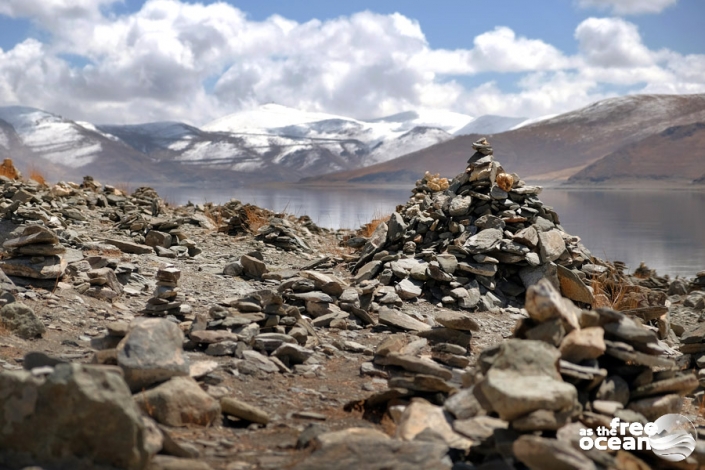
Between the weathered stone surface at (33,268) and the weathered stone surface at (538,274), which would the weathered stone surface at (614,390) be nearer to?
the weathered stone surface at (538,274)

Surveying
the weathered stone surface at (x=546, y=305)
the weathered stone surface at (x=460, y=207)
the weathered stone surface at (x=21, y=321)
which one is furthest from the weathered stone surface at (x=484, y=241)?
the weathered stone surface at (x=21, y=321)

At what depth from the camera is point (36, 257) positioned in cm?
654

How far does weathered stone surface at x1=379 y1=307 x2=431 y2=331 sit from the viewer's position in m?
6.56

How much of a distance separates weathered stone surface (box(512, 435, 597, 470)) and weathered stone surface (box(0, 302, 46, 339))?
3855mm

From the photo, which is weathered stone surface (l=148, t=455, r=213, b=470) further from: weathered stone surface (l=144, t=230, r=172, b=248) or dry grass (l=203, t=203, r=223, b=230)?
dry grass (l=203, t=203, r=223, b=230)

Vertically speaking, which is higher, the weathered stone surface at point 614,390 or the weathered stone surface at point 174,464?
the weathered stone surface at point 614,390

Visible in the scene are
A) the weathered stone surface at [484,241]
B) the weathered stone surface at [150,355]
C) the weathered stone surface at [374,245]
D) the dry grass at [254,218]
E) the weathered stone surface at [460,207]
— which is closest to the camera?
the weathered stone surface at [150,355]

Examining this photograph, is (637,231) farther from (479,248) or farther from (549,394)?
(549,394)

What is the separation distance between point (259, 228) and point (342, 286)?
17.5 ft

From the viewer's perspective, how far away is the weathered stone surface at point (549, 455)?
2754 mm

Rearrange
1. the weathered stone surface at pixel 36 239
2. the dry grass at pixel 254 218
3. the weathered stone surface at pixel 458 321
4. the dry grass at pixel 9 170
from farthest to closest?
the dry grass at pixel 9 170 < the dry grass at pixel 254 218 < the weathered stone surface at pixel 36 239 < the weathered stone surface at pixel 458 321

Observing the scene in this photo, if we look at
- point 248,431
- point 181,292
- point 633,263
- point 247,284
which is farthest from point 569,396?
point 633,263

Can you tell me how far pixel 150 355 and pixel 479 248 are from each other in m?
5.34

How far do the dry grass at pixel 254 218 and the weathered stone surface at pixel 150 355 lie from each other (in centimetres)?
862
